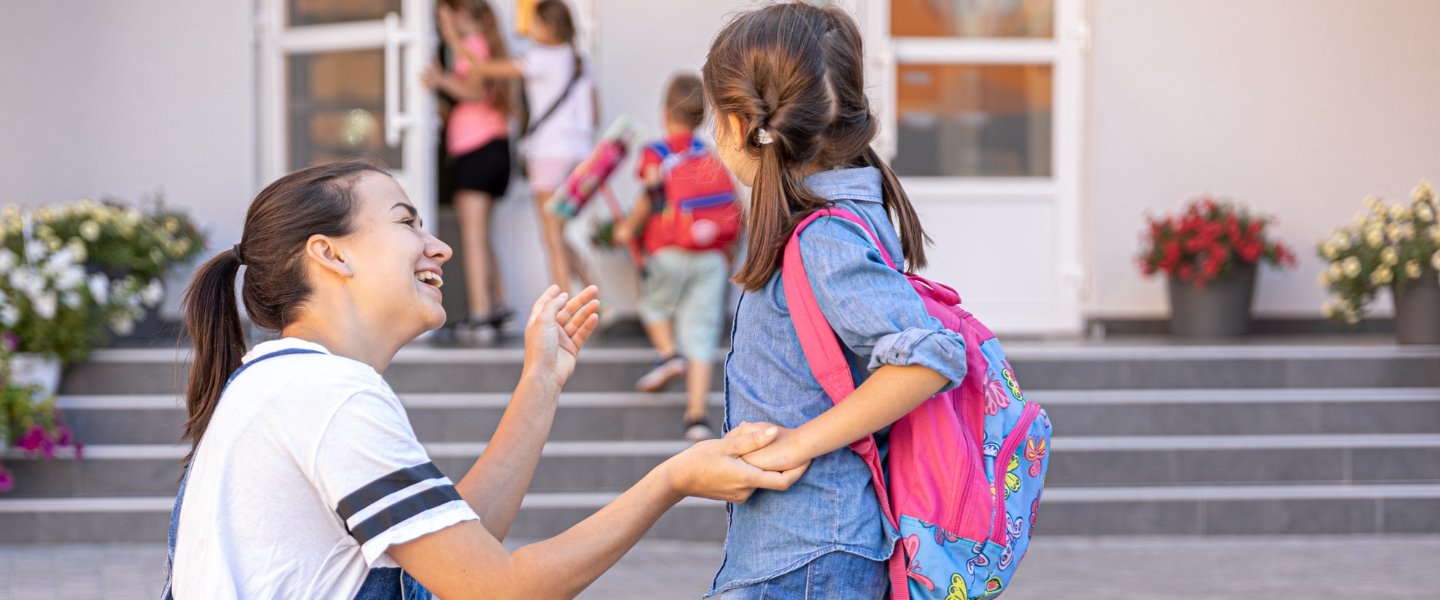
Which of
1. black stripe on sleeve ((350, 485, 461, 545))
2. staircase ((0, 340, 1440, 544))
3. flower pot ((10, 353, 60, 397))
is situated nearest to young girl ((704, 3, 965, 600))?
black stripe on sleeve ((350, 485, 461, 545))

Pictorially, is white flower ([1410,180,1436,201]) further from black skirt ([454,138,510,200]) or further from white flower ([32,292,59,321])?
white flower ([32,292,59,321])

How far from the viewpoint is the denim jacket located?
6.14 feet

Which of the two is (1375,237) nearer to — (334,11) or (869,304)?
(334,11)

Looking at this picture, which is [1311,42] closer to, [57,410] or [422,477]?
[57,410]

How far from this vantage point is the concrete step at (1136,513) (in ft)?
19.4

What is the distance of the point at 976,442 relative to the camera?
1.93 meters

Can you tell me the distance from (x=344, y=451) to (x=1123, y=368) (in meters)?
5.63

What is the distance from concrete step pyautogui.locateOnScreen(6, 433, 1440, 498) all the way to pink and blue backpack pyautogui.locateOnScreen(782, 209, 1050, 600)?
4.26 m

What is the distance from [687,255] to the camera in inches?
251

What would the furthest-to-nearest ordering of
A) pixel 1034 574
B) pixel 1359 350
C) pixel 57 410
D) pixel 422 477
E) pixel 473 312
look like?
pixel 473 312, pixel 1359 350, pixel 57 410, pixel 1034 574, pixel 422 477

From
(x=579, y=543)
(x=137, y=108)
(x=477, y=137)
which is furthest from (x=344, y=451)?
(x=137, y=108)

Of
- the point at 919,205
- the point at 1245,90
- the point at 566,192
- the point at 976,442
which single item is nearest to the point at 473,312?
the point at 566,192

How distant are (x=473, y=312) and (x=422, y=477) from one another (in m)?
6.11

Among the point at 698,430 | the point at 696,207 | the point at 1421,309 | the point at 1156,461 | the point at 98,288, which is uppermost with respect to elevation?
the point at 696,207
